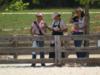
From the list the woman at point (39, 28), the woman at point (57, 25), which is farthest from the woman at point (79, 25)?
the woman at point (39, 28)

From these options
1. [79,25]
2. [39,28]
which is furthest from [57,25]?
[79,25]

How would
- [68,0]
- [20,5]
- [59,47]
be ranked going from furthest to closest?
[68,0]
[20,5]
[59,47]

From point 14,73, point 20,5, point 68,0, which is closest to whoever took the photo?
point 14,73

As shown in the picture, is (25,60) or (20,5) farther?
(20,5)

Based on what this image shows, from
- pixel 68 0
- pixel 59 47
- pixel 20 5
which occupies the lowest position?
pixel 68 0

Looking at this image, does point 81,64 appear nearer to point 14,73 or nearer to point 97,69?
point 97,69

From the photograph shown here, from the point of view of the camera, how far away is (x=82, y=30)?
1697cm

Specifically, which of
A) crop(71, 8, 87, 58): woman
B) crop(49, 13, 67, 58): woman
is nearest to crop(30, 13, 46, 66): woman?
crop(49, 13, 67, 58): woman

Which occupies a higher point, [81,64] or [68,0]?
[81,64]

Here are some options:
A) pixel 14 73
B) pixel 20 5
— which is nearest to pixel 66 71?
pixel 14 73

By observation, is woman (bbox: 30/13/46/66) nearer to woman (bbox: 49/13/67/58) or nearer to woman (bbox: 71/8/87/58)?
woman (bbox: 49/13/67/58)

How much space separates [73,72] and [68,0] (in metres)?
71.1

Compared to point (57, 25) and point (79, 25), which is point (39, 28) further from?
point (79, 25)

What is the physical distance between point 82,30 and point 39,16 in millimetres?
1377
